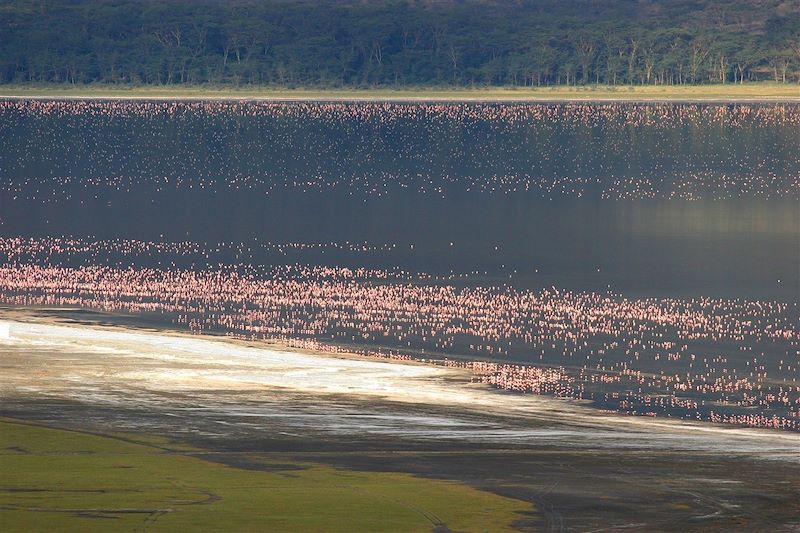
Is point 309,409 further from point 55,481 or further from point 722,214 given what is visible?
point 722,214

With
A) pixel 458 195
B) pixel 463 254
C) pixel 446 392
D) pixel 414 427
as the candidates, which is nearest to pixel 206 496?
pixel 414 427

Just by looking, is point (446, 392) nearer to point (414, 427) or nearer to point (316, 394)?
point (316, 394)

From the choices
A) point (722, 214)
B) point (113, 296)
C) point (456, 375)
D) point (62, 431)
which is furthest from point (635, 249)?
point (62, 431)

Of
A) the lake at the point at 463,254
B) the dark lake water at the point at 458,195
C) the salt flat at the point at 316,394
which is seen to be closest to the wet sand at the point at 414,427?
the salt flat at the point at 316,394

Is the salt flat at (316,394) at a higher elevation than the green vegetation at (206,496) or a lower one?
higher

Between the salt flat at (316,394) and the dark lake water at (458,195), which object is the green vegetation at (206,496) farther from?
the dark lake water at (458,195)

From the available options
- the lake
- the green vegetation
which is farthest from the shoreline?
the green vegetation

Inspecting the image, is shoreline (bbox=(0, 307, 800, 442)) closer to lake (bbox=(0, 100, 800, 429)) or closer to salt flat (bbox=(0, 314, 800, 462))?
salt flat (bbox=(0, 314, 800, 462))
